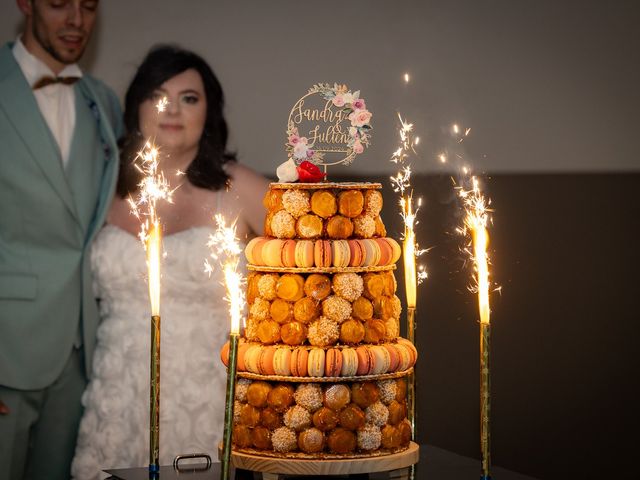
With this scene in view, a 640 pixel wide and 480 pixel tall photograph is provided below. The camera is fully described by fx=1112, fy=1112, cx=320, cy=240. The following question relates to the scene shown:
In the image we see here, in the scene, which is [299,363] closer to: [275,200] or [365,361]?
[365,361]

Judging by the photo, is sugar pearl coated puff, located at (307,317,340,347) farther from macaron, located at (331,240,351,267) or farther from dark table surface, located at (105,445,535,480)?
dark table surface, located at (105,445,535,480)

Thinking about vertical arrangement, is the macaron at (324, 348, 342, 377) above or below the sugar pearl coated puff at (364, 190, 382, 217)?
below

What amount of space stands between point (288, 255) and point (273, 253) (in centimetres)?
4

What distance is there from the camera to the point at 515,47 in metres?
4.44

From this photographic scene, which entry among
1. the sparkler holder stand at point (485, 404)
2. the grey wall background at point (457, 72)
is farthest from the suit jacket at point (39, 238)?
the sparkler holder stand at point (485, 404)

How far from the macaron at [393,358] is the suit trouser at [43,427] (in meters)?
1.61

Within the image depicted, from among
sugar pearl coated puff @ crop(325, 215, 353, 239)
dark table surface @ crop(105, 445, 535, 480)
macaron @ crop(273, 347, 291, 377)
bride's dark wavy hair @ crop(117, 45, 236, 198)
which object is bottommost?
dark table surface @ crop(105, 445, 535, 480)

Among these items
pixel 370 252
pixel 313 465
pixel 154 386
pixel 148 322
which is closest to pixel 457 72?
pixel 148 322

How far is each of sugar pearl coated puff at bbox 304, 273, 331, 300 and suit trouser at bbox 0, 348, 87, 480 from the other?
→ 1556mm

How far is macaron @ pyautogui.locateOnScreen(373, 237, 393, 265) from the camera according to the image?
2.68 meters

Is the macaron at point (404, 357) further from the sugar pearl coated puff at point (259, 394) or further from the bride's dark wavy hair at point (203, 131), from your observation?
the bride's dark wavy hair at point (203, 131)

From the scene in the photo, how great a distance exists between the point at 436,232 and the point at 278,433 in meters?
1.95

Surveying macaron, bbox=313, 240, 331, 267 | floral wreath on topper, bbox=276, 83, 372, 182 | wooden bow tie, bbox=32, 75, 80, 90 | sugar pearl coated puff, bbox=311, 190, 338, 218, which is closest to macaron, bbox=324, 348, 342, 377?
macaron, bbox=313, 240, 331, 267

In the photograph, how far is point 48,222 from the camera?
3725 mm
